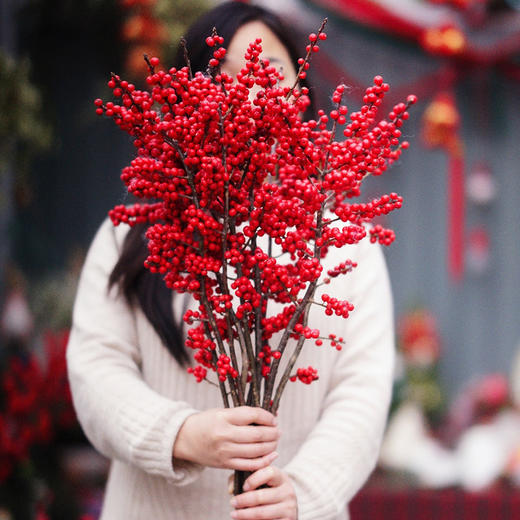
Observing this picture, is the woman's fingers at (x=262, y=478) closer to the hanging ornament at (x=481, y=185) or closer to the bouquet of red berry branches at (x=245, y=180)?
the bouquet of red berry branches at (x=245, y=180)

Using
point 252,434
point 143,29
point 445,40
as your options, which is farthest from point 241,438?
point 445,40

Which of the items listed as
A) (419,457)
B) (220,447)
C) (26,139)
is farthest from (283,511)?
(419,457)

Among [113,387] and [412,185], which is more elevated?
[412,185]

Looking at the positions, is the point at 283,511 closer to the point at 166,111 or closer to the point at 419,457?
the point at 166,111

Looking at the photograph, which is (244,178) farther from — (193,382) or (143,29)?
(143,29)

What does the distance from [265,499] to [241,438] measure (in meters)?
0.06

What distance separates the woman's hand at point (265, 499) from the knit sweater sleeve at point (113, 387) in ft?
0.43

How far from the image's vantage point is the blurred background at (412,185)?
2.34 m

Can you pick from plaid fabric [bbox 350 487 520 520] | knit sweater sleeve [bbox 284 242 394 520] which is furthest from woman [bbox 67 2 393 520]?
plaid fabric [bbox 350 487 520 520]

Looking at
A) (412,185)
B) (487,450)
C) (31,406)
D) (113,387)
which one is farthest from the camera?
(412,185)

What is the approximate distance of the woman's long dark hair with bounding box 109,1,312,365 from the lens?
91 cm

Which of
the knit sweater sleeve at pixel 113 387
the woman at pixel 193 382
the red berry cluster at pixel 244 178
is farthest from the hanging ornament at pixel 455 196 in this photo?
the red berry cluster at pixel 244 178

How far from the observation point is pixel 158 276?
954 millimetres

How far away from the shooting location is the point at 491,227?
9.32 ft
